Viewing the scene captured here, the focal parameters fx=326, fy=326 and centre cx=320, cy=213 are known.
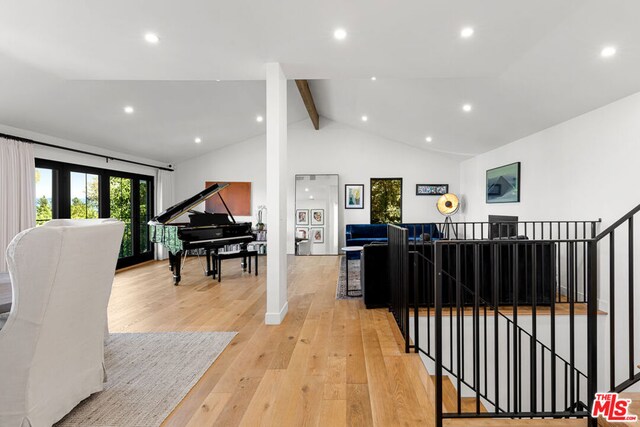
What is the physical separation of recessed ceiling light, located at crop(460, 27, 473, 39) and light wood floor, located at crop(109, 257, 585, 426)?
2742 millimetres

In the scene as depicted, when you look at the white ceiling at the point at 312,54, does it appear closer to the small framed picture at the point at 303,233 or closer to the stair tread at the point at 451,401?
the stair tread at the point at 451,401

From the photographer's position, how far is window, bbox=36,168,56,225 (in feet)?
15.7

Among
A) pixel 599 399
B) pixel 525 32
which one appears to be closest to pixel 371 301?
pixel 599 399

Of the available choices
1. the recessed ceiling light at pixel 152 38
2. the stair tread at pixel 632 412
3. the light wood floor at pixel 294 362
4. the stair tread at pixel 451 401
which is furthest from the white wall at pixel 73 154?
the stair tread at pixel 632 412

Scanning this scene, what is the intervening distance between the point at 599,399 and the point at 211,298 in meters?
3.92

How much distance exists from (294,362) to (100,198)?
543 centimetres

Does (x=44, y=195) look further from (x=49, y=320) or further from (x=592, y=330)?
(x=592, y=330)

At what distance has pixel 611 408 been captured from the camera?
67.7 inches

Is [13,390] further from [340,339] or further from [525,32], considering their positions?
[525,32]

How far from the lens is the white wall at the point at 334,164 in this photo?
8531 millimetres

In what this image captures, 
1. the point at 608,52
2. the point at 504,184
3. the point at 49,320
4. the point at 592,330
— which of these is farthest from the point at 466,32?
the point at 504,184

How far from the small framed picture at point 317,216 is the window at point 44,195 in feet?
17.2

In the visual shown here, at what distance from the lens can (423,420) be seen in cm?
181

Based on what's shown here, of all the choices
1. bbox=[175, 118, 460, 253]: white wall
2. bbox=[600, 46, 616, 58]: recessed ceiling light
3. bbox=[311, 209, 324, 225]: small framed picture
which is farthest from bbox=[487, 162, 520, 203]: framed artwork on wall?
bbox=[311, 209, 324, 225]: small framed picture
